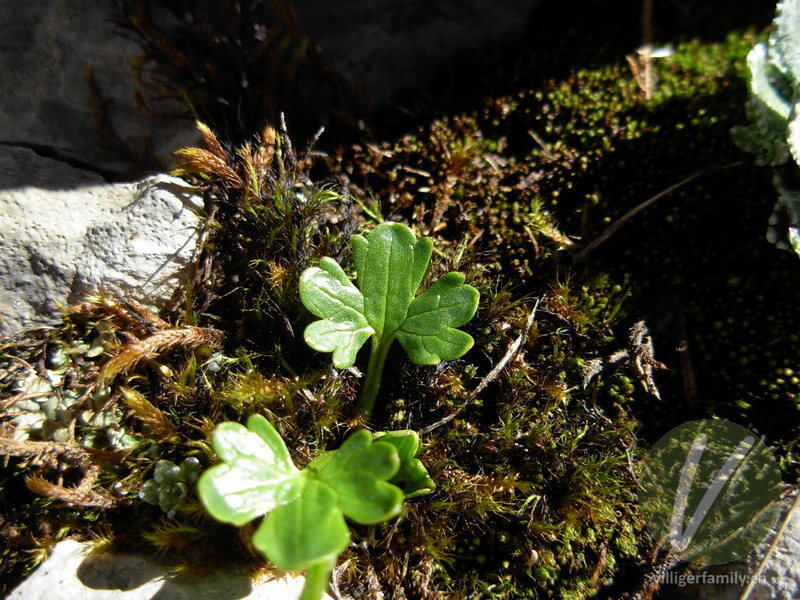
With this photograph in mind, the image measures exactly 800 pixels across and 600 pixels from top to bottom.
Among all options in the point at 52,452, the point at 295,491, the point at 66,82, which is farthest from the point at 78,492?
the point at 66,82

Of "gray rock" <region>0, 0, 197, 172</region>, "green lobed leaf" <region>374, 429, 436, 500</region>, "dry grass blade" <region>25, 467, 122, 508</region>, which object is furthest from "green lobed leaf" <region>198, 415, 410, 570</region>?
"gray rock" <region>0, 0, 197, 172</region>

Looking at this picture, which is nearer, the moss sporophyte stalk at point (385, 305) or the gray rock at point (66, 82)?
the moss sporophyte stalk at point (385, 305)

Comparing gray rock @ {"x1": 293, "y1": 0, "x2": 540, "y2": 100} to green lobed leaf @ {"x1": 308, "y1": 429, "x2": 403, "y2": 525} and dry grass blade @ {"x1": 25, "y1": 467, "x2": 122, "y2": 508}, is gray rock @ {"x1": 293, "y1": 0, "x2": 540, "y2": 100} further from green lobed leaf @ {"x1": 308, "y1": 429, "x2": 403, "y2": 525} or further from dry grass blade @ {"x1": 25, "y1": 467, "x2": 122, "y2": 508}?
dry grass blade @ {"x1": 25, "y1": 467, "x2": 122, "y2": 508}

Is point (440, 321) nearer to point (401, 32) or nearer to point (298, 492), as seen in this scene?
point (298, 492)

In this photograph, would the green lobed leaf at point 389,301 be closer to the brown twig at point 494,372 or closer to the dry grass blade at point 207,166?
the brown twig at point 494,372

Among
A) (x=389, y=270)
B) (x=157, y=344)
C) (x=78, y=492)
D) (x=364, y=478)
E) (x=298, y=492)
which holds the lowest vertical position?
(x=78, y=492)

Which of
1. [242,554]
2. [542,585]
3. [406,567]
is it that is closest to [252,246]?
[242,554]

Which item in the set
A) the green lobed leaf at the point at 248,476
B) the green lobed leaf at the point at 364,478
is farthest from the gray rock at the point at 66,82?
the green lobed leaf at the point at 364,478
